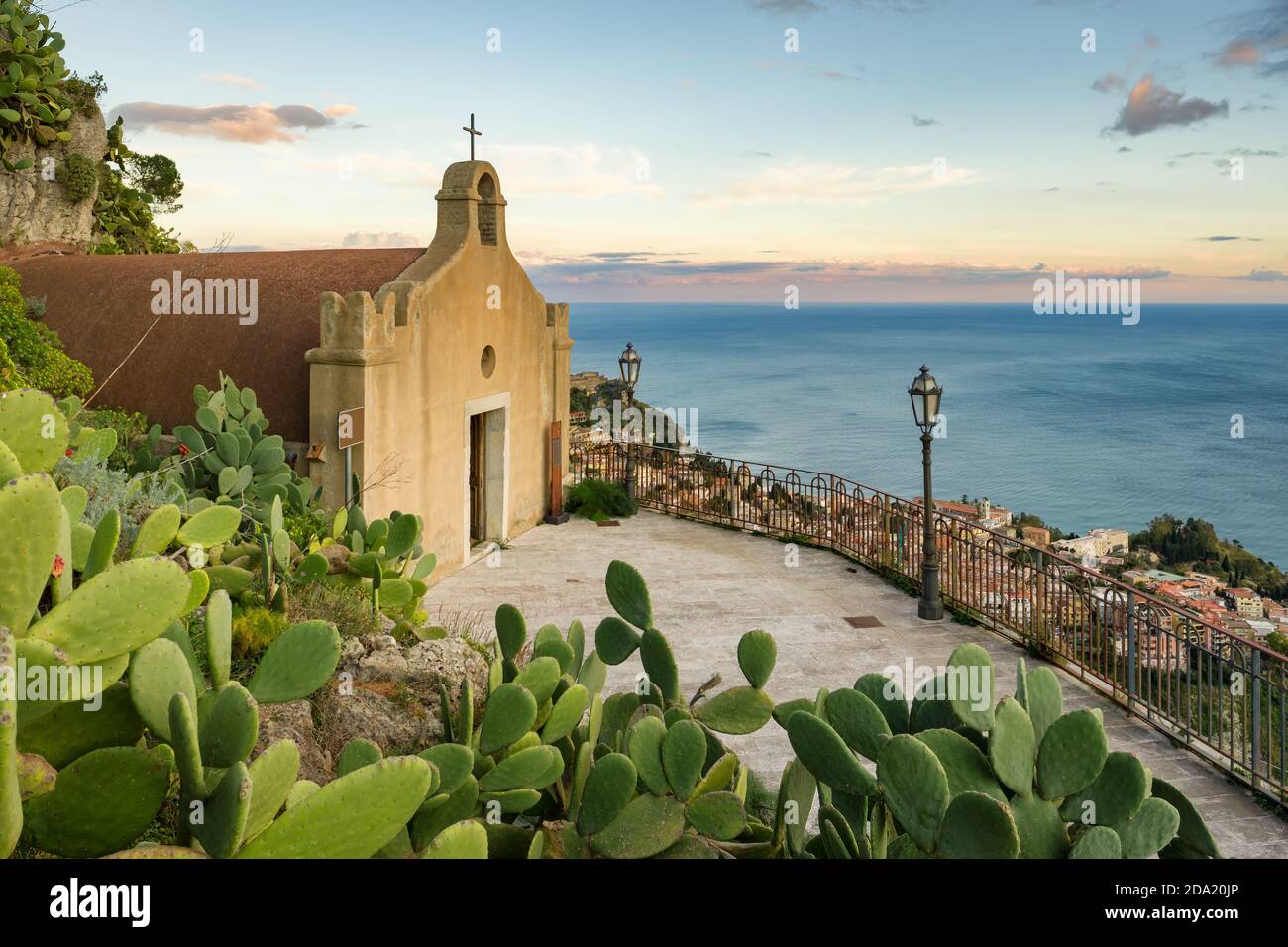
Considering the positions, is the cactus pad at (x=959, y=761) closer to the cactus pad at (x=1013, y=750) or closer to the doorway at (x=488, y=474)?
the cactus pad at (x=1013, y=750)

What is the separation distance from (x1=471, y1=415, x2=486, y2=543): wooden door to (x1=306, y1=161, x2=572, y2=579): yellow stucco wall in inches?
12.1

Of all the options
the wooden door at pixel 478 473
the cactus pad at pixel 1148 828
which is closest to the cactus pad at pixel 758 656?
the cactus pad at pixel 1148 828

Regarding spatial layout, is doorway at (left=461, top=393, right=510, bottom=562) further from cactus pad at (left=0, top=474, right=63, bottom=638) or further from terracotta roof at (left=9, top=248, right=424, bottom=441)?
cactus pad at (left=0, top=474, right=63, bottom=638)

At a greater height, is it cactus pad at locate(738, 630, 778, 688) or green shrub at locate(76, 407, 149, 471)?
green shrub at locate(76, 407, 149, 471)

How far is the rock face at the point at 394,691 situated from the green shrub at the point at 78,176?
16328mm

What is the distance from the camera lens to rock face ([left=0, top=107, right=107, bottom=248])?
15.8m

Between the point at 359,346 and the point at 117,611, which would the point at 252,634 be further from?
the point at 359,346

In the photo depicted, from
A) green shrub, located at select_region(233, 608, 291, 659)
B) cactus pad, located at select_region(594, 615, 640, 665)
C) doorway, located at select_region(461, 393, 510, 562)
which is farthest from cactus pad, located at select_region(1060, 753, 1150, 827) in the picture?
doorway, located at select_region(461, 393, 510, 562)

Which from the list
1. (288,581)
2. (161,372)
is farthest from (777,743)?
(161,372)

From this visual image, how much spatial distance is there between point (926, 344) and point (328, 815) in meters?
152

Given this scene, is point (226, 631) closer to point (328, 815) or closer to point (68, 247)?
point (328, 815)

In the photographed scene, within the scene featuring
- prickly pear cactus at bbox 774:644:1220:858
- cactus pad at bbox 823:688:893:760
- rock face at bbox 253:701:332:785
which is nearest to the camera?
prickly pear cactus at bbox 774:644:1220:858

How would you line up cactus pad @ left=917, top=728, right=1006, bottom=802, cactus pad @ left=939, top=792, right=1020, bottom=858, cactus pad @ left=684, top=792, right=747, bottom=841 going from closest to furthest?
cactus pad @ left=939, top=792, right=1020, bottom=858 → cactus pad @ left=917, top=728, right=1006, bottom=802 → cactus pad @ left=684, top=792, right=747, bottom=841

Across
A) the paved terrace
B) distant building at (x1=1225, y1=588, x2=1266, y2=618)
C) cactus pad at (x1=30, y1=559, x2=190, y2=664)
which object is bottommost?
distant building at (x1=1225, y1=588, x2=1266, y2=618)
